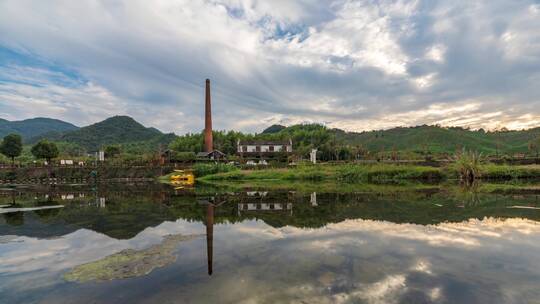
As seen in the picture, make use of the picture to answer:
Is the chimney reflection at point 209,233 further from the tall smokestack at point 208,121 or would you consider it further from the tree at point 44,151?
the tree at point 44,151

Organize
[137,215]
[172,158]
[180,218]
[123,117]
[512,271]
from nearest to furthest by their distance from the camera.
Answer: [512,271] → [180,218] → [137,215] → [172,158] → [123,117]

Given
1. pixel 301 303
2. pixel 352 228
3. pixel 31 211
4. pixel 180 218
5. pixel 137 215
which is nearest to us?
pixel 301 303

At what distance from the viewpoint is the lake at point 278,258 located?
554 cm

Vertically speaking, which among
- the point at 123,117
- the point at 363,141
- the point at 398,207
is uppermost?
the point at 123,117

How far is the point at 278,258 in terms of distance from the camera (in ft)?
25.3

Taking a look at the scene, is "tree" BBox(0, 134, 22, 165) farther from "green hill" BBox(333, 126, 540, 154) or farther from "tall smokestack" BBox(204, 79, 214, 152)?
"green hill" BBox(333, 126, 540, 154)

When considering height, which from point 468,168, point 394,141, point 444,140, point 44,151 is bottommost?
point 468,168

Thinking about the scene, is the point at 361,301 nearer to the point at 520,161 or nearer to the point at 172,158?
the point at 520,161

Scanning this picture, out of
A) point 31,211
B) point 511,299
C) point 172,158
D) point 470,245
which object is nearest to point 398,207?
point 470,245

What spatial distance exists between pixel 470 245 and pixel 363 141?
398 feet

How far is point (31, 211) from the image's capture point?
16859 millimetres

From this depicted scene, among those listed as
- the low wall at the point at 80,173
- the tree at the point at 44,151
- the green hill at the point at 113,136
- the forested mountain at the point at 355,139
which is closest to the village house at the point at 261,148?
the forested mountain at the point at 355,139

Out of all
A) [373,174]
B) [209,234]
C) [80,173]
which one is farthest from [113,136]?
[209,234]

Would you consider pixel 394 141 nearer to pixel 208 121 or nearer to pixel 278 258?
pixel 208 121
